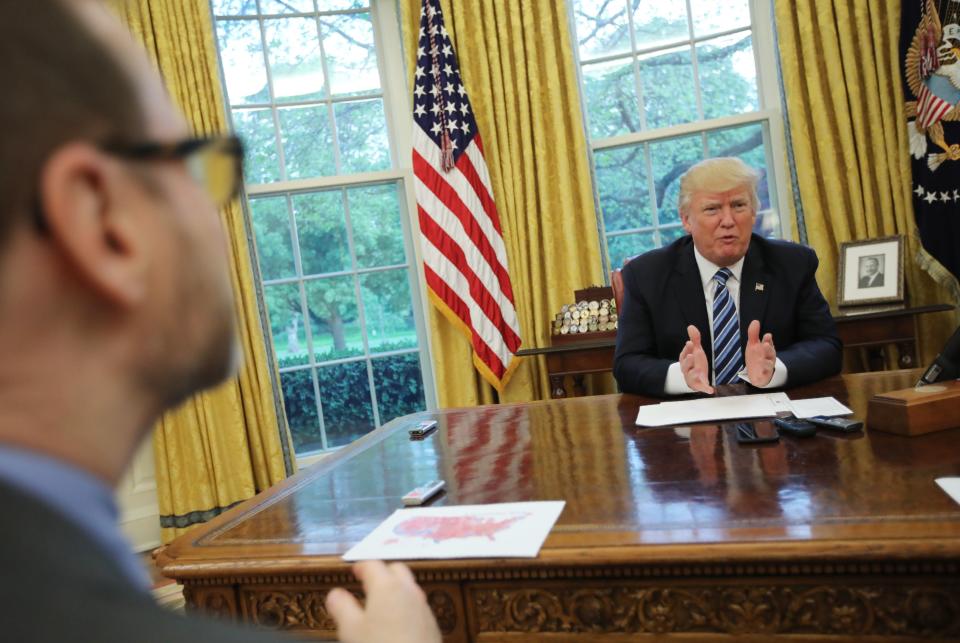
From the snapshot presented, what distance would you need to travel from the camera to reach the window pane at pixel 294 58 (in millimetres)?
4367

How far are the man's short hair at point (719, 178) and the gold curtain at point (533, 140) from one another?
152 cm

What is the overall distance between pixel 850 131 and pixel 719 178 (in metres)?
1.69

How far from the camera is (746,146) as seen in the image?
4.17 metres

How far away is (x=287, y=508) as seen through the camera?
Result: 1477 mm

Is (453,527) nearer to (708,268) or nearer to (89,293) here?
(89,293)

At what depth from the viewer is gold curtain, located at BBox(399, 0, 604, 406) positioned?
407cm

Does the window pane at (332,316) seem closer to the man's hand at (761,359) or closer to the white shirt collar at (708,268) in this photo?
the white shirt collar at (708,268)

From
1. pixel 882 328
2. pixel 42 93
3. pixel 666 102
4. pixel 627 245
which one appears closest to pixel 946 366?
pixel 42 93

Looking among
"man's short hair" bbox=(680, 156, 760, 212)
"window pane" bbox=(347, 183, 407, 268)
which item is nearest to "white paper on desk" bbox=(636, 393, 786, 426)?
"man's short hair" bbox=(680, 156, 760, 212)

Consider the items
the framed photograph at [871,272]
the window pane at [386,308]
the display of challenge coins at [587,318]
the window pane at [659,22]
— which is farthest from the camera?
the window pane at [386,308]

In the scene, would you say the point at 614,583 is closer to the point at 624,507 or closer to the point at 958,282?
the point at 624,507

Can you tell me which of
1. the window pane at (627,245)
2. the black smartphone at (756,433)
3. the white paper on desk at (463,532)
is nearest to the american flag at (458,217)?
the window pane at (627,245)

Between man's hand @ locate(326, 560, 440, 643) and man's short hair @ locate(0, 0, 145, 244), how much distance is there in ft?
1.66

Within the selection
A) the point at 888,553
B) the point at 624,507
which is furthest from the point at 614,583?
the point at 888,553
